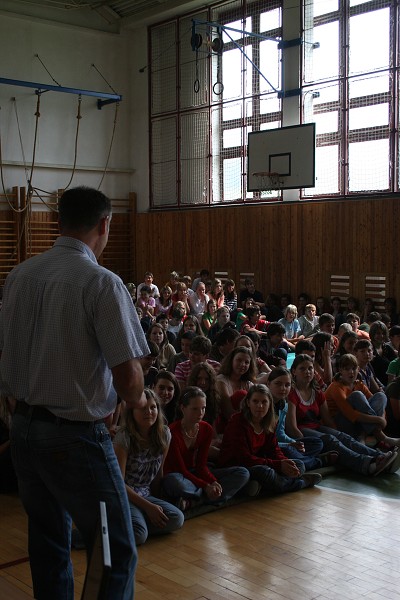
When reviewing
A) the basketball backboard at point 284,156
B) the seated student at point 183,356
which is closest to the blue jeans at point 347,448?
the seated student at point 183,356

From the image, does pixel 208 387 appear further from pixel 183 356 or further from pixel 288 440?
pixel 183 356

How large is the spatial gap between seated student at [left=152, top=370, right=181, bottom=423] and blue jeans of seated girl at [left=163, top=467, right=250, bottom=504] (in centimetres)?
53

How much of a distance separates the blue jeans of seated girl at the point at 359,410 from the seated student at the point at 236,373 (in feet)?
2.82

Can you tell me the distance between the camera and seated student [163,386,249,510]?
4473 millimetres

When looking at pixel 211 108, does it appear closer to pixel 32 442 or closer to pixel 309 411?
pixel 309 411

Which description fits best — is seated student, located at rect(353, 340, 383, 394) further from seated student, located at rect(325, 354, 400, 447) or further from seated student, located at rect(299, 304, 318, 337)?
seated student, located at rect(299, 304, 318, 337)

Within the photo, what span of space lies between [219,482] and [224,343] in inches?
83.2

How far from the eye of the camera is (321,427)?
5.89 m

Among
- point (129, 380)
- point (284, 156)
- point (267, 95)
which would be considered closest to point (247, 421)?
point (129, 380)

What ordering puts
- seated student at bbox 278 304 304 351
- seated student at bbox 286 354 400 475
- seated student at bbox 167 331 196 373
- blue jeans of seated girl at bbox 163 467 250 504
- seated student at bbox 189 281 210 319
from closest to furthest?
blue jeans of seated girl at bbox 163 467 250 504 → seated student at bbox 286 354 400 475 → seated student at bbox 167 331 196 373 → seated student at bbox 278 304 304 351 → seated student at bbox 189 281 210 319

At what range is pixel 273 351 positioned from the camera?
25.5 feet

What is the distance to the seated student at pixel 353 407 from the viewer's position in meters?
5.99

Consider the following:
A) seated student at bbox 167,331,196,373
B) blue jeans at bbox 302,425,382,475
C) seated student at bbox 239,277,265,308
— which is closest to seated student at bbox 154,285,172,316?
seated student at bbox 239,277,265,308

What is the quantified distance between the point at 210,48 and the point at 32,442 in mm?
13496
